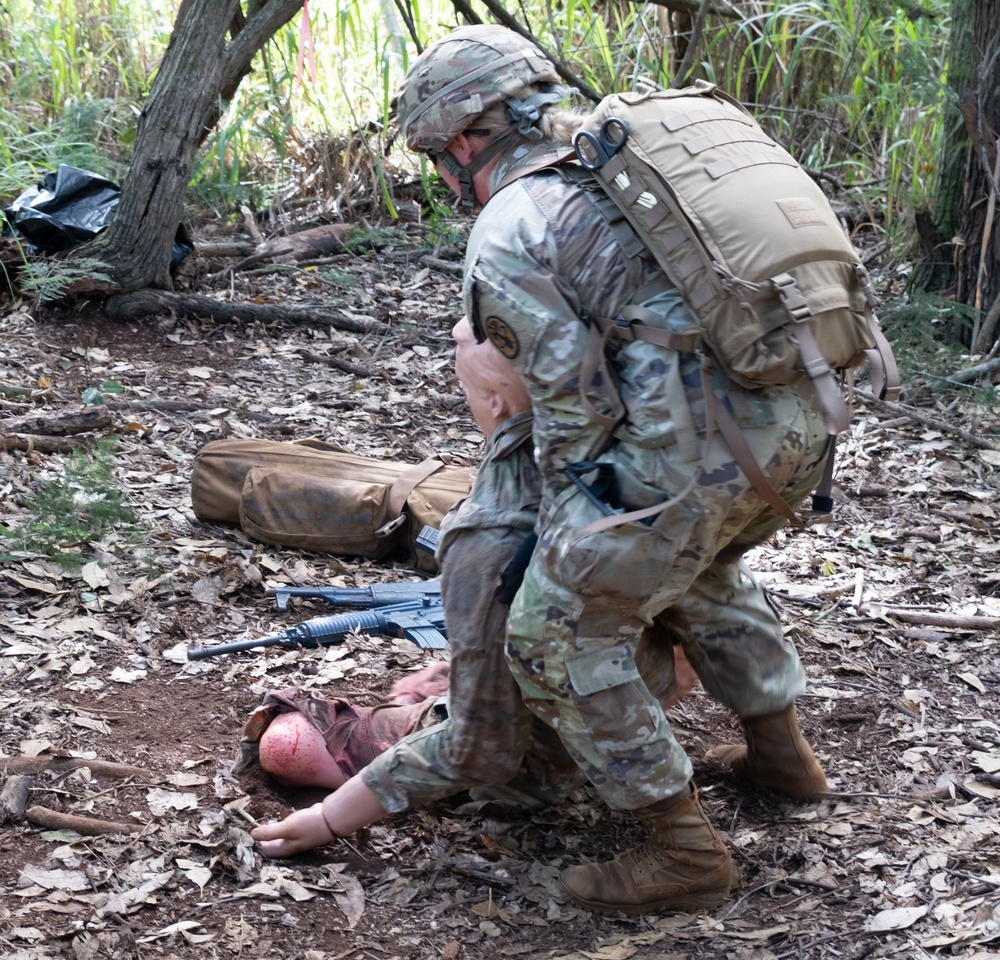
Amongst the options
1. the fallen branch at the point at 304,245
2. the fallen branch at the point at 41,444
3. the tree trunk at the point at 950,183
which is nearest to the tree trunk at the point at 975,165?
the tree trunk at the point at 950,183

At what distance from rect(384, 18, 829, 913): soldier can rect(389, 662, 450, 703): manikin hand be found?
0.72 m

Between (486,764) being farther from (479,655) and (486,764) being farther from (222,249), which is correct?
(222,249)

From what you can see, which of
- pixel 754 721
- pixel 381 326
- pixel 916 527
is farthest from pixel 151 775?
pixel 381 326

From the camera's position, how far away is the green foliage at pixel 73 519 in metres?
3.90

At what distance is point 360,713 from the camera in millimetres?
3016

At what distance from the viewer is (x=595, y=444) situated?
2.23 metres

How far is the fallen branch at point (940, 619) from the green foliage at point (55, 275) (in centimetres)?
421

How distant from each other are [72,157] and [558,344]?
588 centimetres

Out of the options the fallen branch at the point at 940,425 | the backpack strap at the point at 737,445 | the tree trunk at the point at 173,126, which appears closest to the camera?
the backpack strap at the point at 737,445

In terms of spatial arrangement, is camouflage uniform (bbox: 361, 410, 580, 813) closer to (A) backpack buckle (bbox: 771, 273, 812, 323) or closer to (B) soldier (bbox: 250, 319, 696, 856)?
(B) soldier (bbox: 250, 319, 696, 856)

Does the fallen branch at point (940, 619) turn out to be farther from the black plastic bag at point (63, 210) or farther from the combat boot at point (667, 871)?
the black plastic bag at point (63, 210)

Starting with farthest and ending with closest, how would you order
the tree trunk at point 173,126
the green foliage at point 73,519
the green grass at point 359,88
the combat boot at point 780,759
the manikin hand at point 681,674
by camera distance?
the green grass at point 359,88
the tree trunk at point 173,126
the green foliage at point 73,519
the manikin hand at point 681,674
the combat boot at point 780,759

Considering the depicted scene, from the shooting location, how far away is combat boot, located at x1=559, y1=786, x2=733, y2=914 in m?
2.48

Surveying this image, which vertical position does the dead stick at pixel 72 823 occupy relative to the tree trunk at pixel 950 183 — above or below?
below
